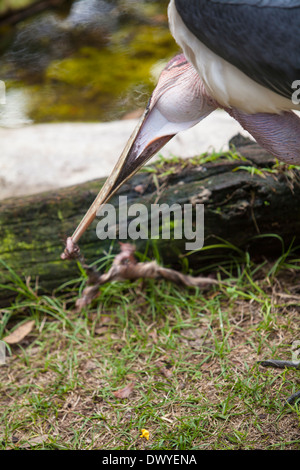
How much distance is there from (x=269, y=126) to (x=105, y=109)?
3006mm

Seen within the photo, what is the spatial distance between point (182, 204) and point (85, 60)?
353 cm

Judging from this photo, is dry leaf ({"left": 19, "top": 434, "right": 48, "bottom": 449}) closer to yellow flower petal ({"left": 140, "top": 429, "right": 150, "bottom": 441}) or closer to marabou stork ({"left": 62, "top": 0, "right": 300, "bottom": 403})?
yellow flower petal ({"left": 140, "top": 429, "right": 150, "bottom": 441})

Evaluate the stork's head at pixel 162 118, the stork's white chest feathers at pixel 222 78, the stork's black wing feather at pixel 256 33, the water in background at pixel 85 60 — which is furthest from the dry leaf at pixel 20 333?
the water in background at pixel 85 60

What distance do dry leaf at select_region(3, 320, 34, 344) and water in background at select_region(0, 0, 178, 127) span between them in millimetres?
2278

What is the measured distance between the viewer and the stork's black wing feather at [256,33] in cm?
148

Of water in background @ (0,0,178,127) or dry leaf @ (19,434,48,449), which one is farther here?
water in background @ (0,0,178,127)

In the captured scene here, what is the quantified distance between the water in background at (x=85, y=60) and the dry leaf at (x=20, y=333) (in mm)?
2278

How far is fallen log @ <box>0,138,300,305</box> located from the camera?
8.25 feet

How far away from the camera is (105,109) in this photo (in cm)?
459

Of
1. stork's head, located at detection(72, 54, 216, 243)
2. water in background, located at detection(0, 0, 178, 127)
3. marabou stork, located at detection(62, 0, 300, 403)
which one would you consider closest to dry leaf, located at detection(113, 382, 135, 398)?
marabou stork, located at detection(62, 0, 300, 403)

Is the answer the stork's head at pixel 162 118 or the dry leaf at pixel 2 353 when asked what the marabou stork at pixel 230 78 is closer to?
the stork's head at pixel 162 118

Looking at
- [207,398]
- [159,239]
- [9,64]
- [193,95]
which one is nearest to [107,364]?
[207,398]

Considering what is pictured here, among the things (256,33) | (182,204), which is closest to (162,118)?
(256,33)
